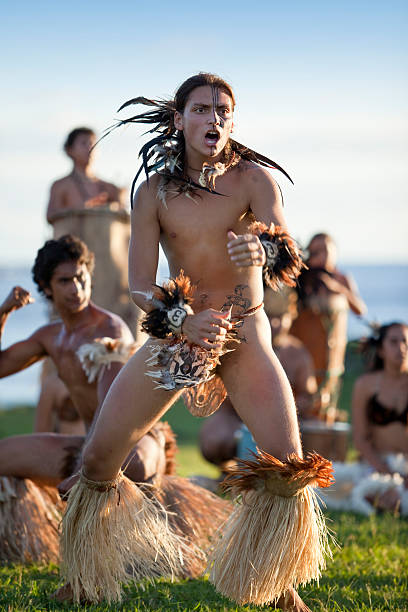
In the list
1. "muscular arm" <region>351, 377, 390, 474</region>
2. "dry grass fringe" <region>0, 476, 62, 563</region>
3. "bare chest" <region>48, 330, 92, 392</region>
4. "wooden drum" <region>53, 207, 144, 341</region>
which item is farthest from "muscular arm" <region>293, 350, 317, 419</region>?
"dry grass fringe" <region>0, 476, 62, 563</region>

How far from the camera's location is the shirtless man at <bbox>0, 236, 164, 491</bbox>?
427 cm

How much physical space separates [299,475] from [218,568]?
50cm

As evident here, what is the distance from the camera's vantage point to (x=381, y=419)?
6.38 meters

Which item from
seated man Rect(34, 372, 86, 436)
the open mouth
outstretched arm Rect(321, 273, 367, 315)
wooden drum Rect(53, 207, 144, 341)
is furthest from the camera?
outstretched arm Rect(321, 273, 367, 315)

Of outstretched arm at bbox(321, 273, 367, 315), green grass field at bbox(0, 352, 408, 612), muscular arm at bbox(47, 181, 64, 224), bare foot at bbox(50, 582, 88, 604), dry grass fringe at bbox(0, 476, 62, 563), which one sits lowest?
green grass field at bbox(0, 352, 408, 612)

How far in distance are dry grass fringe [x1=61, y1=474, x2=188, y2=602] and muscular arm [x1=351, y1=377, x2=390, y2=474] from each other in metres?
3.07

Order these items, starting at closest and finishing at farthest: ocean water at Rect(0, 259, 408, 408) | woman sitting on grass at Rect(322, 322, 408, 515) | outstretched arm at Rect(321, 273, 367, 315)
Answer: woman sitting on grass at Rect(322, 322, 408, 515)
outstretched arm at Rect(321, 273, 367, 315)
ocean water at Rect(0, 259, 408, 408)

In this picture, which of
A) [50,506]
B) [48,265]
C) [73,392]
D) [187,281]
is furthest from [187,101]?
[50,506]

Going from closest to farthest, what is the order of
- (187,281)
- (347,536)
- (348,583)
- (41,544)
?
(187,281)
(348,583)
(41,544)
(347,536)

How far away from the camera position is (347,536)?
4.87m

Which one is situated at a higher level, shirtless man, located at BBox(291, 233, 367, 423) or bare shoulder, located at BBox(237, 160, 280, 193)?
bare shoulder, located at BBox(237, 160, 280, 193)

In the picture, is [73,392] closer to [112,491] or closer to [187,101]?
[112,491]

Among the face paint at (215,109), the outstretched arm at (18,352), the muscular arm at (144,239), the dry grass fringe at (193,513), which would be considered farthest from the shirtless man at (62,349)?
the face paint at (215,109)

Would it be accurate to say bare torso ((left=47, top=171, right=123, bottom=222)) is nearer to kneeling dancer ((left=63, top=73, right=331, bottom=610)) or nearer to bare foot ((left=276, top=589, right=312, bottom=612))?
kneeling dancer ((left=63, top=73, right=331, bottom=610))
